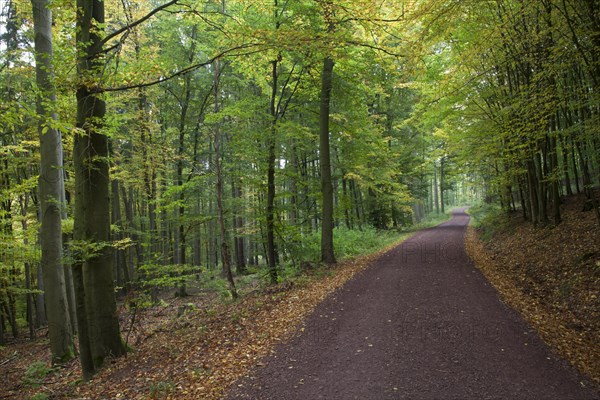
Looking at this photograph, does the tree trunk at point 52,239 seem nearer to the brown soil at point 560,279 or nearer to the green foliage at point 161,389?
the green foliage at point 161,389

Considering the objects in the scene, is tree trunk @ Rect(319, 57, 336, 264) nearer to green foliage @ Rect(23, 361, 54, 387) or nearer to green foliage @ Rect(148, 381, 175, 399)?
green foliage @ Rect(148, 381, 175, 399)

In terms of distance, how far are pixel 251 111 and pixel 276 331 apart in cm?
671

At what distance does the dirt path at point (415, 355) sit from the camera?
4.01m

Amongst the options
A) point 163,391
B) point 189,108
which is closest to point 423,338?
point 163,391

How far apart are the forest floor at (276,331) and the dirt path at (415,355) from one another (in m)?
0.11

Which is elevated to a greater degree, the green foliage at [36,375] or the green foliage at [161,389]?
the green foliage at [161,389]

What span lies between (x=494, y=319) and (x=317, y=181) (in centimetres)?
850

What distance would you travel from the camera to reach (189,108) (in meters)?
17.5

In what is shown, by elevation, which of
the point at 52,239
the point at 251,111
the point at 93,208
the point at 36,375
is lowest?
the point at 36,375

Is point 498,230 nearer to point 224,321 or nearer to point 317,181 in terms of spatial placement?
point 317,181

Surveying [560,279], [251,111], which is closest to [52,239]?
[251,111]

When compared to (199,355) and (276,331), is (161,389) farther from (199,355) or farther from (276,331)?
(276,331)

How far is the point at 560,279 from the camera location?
797 centimetres

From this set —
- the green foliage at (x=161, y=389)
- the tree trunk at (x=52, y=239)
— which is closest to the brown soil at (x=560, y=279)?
the green foliage at (x=161, y=389)
